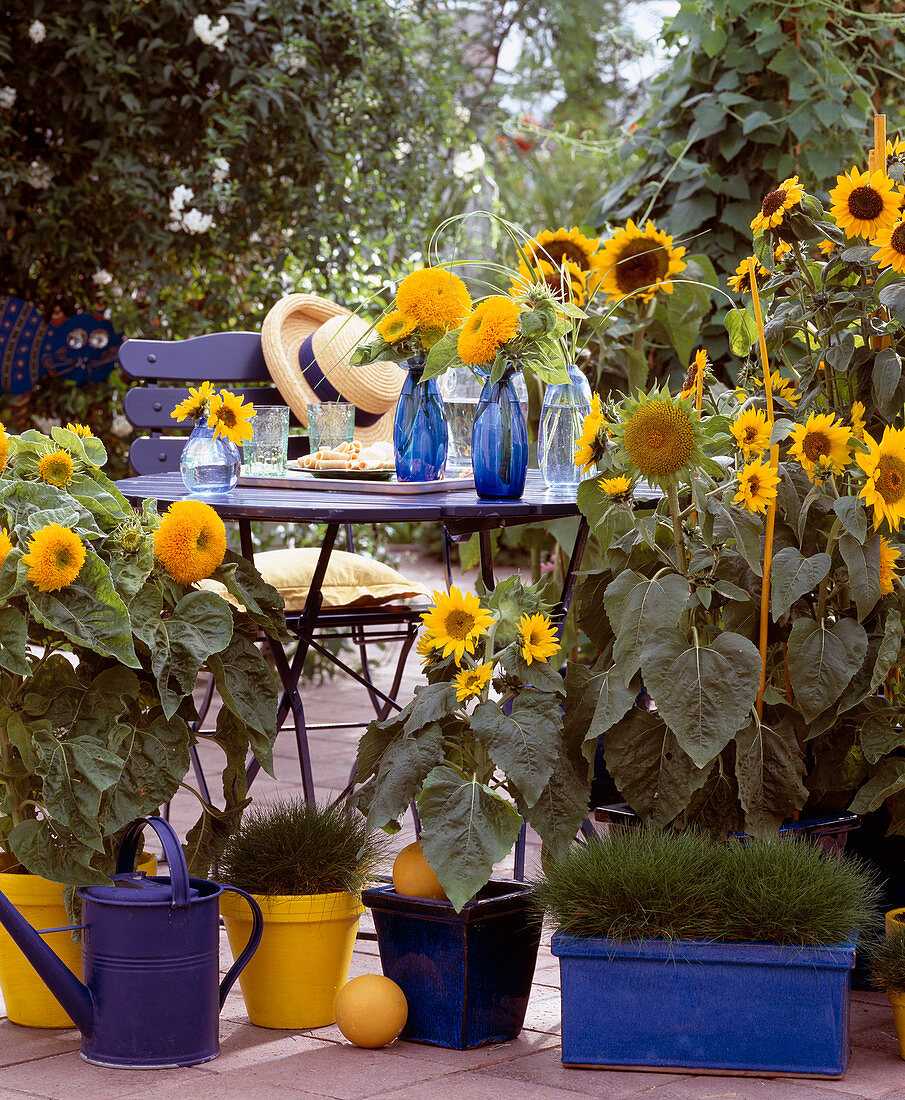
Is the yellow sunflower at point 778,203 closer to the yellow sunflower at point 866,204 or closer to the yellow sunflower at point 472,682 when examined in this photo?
the yellow sunflower at point 866,204

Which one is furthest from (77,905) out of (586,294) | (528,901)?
(586,294)

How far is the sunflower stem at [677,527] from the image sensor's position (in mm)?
2064

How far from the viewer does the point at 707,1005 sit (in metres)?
1.89

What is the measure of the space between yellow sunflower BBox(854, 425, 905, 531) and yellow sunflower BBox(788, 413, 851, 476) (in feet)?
0.16

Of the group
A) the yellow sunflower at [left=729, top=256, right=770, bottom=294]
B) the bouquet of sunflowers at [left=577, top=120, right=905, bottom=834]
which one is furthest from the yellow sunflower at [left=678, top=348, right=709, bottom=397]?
the yellow sunflower at [left=729, top=256, right=770, bottom=294]

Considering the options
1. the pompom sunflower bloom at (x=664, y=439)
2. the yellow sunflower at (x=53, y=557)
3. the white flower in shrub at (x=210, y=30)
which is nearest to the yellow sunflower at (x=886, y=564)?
the pompom sunflower bloom at (x=664, y=439)

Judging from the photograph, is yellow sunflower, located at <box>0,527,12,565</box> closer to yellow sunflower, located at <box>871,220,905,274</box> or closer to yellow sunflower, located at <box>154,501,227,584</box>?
yellow sunflower, located at <box>154,501,227,584</box>

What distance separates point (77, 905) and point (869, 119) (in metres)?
2.89

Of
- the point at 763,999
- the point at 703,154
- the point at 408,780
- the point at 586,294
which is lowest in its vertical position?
the point at 763,999

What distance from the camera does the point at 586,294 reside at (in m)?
3.10

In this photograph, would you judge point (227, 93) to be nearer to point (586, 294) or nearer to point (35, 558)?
point (586, 294)

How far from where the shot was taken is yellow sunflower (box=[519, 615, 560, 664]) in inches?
80.6

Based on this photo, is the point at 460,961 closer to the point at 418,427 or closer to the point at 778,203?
the point at 418,427

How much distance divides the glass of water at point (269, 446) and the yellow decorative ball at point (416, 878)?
34.2 inches
